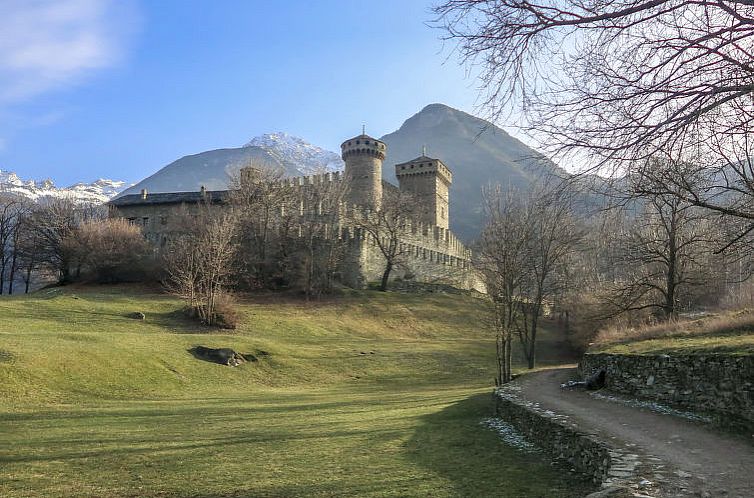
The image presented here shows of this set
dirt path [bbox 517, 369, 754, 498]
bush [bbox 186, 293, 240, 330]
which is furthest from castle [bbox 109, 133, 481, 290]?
dirt path [bbox 517, 369, 754, 498]

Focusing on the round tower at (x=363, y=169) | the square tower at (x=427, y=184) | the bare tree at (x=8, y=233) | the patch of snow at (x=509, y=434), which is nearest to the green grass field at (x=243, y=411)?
the patch of snow at (x=509, y=434)

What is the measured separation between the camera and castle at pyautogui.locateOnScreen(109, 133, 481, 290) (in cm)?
5106

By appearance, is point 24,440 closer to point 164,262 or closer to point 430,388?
point 430,388

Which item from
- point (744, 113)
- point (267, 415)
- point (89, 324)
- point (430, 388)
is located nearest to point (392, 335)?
point (430, 388)

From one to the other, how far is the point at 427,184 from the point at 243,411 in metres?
59.2

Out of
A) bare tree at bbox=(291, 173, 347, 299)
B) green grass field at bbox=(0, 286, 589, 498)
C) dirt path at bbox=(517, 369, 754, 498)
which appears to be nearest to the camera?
dirt path at bbox=(517, 369, 754, 498)

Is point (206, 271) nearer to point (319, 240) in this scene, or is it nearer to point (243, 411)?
point (319, 240)

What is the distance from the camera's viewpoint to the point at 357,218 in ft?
173

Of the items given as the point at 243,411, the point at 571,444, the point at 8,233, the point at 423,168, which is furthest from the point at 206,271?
the point at 423,168

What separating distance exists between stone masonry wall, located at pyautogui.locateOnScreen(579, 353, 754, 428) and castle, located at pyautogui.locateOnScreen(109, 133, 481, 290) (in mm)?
36411

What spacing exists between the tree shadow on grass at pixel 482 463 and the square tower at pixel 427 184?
57.8m

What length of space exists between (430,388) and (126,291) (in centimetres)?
2900

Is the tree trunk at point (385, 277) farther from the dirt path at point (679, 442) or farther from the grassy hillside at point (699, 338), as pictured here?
the dirt path at point (679, 442)

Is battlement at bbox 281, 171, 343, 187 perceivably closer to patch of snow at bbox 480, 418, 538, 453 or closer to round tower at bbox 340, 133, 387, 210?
round tower at bbox 340, 133, 387, 210
